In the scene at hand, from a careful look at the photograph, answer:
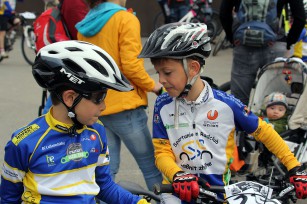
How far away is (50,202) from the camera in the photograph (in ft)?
8.24

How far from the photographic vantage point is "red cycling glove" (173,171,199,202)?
2.78 m

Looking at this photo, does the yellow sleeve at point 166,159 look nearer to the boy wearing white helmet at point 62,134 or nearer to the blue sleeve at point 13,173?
the boy wearing white helmet at point 62,134

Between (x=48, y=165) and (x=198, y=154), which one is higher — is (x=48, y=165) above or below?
above

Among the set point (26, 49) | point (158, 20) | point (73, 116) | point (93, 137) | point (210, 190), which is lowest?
point (26, 49)

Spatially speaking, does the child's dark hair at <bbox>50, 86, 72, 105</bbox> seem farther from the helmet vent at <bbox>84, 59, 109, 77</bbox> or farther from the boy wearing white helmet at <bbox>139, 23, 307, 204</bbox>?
the boy wearing white helmet at <bbox>139, 23, 307, 204</bbox>

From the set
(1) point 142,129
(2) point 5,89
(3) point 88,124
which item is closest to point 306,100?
(1) point 142,129

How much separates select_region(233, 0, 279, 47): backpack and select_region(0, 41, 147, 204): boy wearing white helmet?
277cm

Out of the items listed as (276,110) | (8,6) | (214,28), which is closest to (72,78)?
(276,110)

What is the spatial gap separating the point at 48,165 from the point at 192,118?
1.01 meters

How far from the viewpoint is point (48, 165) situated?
8.21 ft

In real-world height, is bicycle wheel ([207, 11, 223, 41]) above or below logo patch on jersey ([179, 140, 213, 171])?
below

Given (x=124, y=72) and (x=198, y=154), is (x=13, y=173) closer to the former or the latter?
(x=198, y=154)

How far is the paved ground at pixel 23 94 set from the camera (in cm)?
618

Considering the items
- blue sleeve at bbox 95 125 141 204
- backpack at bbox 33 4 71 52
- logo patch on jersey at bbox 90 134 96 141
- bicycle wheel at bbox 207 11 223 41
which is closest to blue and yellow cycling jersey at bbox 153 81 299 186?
blue sleeve at bbox 95 125 141 204
